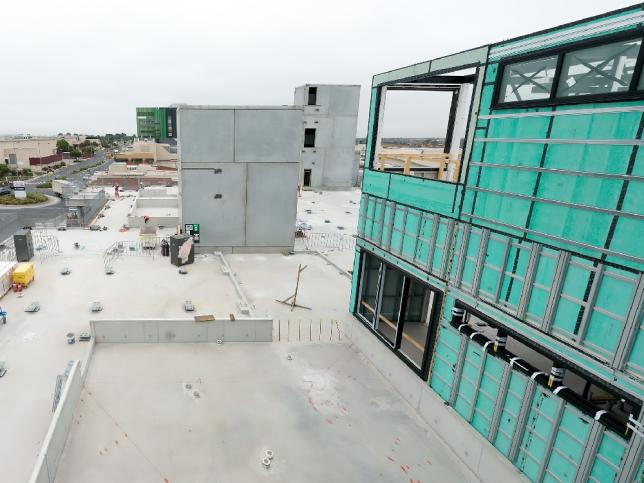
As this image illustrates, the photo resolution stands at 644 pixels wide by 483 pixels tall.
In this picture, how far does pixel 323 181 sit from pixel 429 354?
44.1 metres

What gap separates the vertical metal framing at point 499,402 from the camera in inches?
382

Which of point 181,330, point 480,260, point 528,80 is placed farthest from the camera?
point 181,330

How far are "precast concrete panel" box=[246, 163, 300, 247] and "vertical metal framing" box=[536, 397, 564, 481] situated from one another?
21.0 meters

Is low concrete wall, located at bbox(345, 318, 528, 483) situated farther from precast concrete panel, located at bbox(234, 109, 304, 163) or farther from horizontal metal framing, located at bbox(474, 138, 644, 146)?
precast concrete panel, located at bbox(234, 109, 304, 163)

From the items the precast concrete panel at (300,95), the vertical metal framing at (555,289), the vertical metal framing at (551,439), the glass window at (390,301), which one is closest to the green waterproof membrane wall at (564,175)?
the vertical metal framing at (555,289)

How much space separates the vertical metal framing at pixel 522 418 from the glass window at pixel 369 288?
743 cm

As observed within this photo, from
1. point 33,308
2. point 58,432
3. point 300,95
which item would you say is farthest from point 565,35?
point 300,95

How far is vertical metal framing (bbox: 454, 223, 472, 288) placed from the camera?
10773mm

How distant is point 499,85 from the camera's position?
31.4 feet

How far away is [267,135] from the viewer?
25.5m

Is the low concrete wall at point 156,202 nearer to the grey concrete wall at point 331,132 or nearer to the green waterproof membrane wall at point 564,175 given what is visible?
the grey concrete wall at point 331,132

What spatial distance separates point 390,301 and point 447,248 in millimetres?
5668

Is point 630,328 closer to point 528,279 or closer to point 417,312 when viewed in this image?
point 528,279

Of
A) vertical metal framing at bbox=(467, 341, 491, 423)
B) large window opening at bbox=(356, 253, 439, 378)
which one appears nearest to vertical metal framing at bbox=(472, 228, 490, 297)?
vertical metal framing at bbox=(467, 341, 491, 423)
